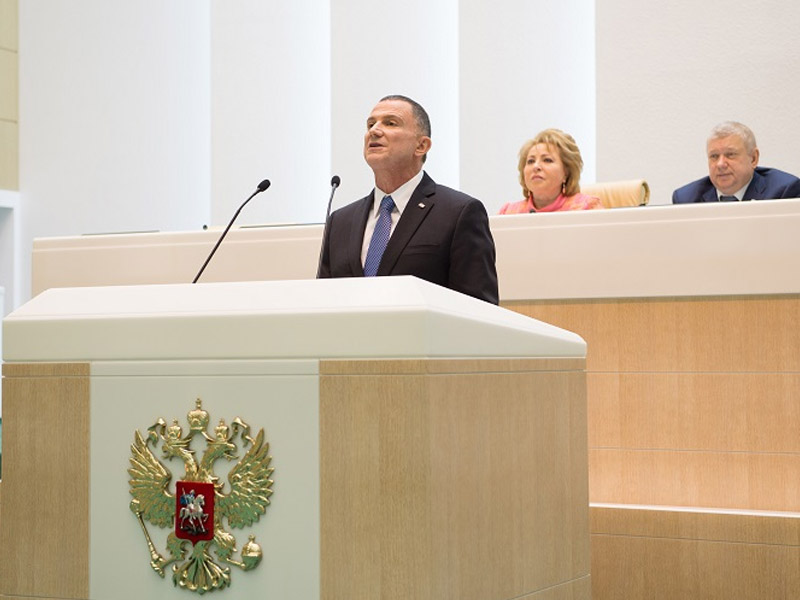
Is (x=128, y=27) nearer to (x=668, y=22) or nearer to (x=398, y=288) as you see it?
(x=668, y=22)

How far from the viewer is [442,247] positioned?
3098 millimetres

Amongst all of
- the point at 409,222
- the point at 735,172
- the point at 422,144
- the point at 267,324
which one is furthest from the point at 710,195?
the point at 267,324

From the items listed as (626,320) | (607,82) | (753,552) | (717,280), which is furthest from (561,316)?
(607,82)

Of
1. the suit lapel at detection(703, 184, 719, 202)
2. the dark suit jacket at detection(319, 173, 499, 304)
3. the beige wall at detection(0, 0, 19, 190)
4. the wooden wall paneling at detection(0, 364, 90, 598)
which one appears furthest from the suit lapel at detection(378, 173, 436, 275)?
the beige wall at detection(0, 0, 19, 190)

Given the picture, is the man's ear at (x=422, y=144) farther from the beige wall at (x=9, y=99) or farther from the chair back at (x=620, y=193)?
the beige wall at (x=9, y=99)

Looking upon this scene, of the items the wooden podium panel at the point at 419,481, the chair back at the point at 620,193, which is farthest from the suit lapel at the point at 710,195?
the wooden podium panel at the point at 419,481

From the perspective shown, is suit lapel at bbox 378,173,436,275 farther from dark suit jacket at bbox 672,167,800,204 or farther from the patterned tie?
dark suit jacket at bbox 672,167,800,204

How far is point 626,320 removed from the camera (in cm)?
396

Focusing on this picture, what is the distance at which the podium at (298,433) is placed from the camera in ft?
6.23

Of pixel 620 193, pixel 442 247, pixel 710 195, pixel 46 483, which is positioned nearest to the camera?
pixel 46 483

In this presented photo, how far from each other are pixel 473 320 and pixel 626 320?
78.5 inches

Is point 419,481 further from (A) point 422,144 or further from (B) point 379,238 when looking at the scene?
(A) point 422,144

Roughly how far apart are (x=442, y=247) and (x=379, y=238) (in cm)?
20

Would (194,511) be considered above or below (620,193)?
below
